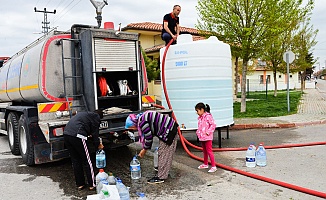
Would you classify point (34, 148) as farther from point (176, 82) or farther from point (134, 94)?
point (176, 82)

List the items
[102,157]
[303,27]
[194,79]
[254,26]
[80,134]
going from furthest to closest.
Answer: [303,27] < [254,26] < [194,79] < [102,157] < [80,134]

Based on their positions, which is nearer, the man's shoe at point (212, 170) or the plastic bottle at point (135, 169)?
the plastic bottle at point (135, 169)

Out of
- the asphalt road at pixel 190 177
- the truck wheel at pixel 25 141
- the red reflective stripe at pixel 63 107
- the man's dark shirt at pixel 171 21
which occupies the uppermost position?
the man's dark shirt at pixel 171 21

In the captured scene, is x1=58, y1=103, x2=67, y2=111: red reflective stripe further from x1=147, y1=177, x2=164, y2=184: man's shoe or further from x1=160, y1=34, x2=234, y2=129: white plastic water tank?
x1=160, y1=34, x2=234, y2=129: white plastic water tank

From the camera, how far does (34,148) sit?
6230 mm

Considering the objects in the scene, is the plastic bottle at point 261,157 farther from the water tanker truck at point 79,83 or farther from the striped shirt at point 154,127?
the water tanker truck at point 79,83

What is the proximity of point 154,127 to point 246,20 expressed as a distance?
8.85 m

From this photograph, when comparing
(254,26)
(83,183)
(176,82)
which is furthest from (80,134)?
(254,26)

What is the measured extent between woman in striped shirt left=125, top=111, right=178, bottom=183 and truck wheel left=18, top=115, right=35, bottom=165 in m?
2.33

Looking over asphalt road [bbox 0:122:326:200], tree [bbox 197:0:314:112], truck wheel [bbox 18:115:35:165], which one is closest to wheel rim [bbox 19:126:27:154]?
truck wheel [bbox 18:115:35:165]

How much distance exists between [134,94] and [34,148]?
2229 millimetres

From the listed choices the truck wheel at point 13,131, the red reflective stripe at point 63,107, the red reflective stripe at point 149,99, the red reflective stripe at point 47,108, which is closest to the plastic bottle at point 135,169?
the red reflective stripe at point 63,107

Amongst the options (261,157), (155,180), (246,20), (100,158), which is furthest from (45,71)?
(246,20)

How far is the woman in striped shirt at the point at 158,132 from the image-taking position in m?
5.11
